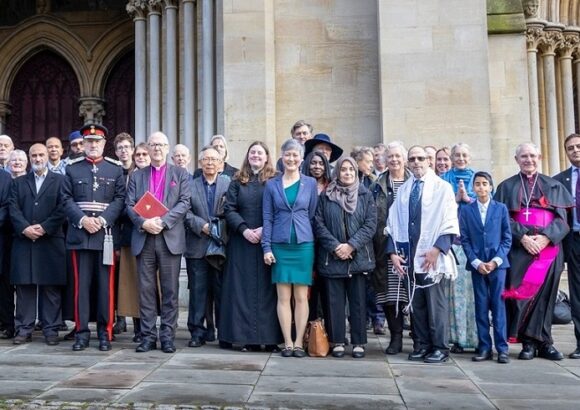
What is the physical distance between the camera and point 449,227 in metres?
5.66

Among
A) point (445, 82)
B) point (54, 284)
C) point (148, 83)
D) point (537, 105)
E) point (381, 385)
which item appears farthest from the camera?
point (537, 105)

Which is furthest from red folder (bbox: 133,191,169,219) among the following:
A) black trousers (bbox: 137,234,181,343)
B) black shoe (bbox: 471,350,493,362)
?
black shoe (bbox: 471,350,493,362)

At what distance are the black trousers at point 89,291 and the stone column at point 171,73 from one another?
15.3 feet

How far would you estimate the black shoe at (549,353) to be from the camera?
5.86 metres

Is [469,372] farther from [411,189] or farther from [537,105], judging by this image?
[537,105]

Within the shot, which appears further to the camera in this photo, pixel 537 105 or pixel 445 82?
pixel 537 105

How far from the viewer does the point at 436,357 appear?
5.61m

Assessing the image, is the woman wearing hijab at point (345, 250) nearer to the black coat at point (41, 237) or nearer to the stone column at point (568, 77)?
the black coat at point (41, 237)

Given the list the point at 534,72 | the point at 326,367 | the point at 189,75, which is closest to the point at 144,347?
the point at 326,367

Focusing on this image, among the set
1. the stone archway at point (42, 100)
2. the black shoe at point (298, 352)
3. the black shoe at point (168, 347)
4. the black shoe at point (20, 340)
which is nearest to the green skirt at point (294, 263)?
the black shoe at point (298, 352)

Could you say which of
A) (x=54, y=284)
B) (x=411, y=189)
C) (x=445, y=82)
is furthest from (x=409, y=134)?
(x=54, y=284)

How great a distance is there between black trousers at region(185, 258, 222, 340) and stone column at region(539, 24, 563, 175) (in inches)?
332

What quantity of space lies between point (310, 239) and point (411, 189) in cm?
97

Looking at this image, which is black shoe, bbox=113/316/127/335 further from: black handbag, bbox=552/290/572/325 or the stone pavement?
black handbag, bbox=552/290/572/325
